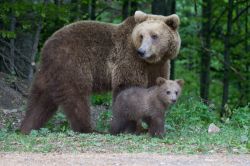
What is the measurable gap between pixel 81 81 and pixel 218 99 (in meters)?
14.0

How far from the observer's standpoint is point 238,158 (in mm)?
7660

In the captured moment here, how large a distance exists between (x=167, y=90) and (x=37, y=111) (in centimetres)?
233

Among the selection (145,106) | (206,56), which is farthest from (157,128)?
(206,56)

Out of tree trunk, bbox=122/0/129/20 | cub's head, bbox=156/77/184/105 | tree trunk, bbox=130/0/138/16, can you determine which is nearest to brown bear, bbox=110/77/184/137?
cub's head, bbox=156/77/184/105

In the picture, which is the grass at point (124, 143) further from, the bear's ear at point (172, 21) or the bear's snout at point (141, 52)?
the bear's ear at point (172, 21)

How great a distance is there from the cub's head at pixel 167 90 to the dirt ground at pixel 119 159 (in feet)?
6.17

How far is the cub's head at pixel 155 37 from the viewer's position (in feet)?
33.7

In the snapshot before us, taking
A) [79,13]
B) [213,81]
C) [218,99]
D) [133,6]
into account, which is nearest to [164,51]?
[79,13]

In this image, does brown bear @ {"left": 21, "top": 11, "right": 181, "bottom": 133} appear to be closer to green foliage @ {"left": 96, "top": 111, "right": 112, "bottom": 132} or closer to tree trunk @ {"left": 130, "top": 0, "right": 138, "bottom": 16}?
green foliage @ {"left": 96, "top": 111, "right": 112, "bottom": 132}

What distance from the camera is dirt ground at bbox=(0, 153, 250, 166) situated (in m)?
7.25

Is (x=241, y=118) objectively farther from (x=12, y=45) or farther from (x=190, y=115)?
(x=12, y=45)

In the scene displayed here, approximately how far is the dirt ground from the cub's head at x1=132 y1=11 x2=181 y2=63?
2697 mm

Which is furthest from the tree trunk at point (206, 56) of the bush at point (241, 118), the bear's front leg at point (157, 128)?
the bear's front leg at point (157, 128)

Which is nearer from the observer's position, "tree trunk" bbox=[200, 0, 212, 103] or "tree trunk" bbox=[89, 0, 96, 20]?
"tree trunk" bbox=[89, 0, 96, 20]
